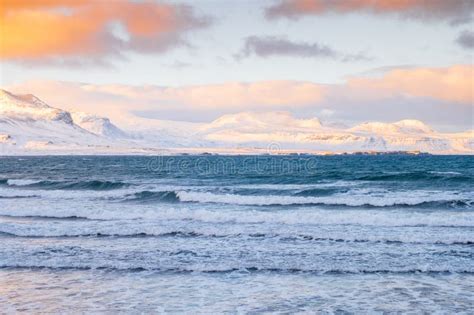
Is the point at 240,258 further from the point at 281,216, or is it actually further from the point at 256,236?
the point at 281,216

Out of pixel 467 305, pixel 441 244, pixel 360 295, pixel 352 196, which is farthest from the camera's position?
pixel 352 196

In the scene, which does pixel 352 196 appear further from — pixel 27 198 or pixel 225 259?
pixel 27 198

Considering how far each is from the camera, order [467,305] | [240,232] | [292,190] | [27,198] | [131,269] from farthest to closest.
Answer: [292,190], [27,198], [240,232], [131,269], [467,305]

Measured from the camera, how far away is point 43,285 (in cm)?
1434

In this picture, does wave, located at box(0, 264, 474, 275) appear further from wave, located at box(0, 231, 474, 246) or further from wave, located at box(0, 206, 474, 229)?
wave, located at box(0, 206, 474, 229)

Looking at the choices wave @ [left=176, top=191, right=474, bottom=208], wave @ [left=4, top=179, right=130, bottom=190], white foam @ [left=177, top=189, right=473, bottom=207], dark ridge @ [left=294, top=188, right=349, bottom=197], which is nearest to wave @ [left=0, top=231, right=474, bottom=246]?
wave @ [left=176, top=191, right=474, bottom=208]

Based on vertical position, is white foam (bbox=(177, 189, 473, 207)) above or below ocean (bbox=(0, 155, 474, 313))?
above

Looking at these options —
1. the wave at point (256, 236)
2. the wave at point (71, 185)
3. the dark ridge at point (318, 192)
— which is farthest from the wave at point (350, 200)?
the wave at point (71, 185)

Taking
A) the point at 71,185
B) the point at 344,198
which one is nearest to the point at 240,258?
the point at 344,198

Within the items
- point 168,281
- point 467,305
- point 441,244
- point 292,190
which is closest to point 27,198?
point 292,190

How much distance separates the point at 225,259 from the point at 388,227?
9917 millimetres

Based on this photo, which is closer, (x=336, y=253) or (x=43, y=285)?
(x=43, y=285)

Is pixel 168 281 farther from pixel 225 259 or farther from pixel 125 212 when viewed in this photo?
pixel 125 212

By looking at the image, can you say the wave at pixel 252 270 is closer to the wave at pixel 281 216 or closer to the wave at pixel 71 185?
the wave at pixel 281 216
